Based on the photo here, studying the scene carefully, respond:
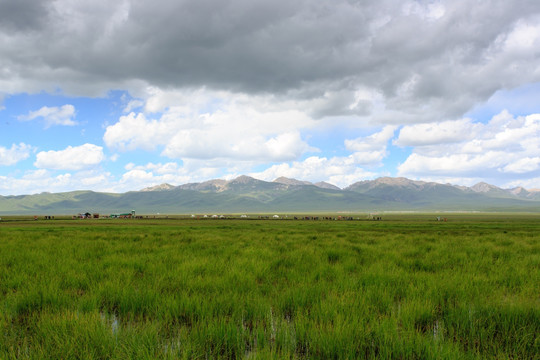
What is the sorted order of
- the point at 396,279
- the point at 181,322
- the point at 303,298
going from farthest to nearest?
the point at 396,279
the point at 303,298
the point at 181,322

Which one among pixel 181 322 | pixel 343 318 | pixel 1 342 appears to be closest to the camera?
pixel 1 342

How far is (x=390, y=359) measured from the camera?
137 inches

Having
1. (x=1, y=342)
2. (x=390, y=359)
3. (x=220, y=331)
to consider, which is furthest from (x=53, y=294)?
(x=390, y=359)

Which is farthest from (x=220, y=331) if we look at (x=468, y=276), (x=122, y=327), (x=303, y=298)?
(x=468, y=276)

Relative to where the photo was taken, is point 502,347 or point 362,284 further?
point 362,284

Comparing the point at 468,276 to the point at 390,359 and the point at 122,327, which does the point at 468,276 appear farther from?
the point at 122,327

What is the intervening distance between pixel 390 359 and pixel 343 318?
38.5 inches

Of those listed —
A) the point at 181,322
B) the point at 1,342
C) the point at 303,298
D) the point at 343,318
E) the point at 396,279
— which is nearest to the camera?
the point at 1,342

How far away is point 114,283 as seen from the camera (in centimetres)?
645

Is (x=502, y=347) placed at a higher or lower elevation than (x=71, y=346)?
lower

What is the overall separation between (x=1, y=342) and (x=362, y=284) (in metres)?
6.36

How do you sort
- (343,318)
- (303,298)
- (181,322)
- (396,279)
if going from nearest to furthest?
(343,318)
(181,322)
(303,298)
(396,279)

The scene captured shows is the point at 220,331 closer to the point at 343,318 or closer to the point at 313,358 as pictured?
the point at 313,358

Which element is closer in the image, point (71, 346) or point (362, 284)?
point (71, 346)
